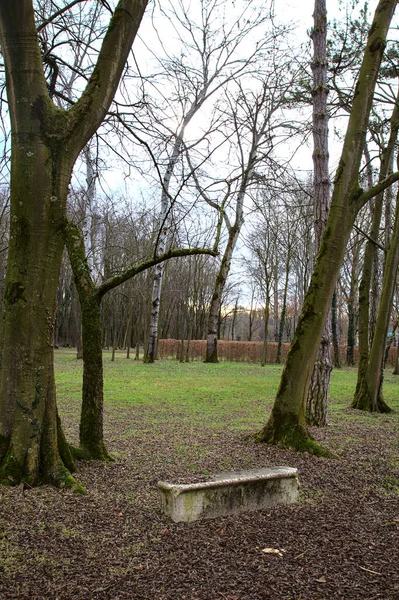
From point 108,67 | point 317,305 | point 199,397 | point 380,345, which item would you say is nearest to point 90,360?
point 108,67

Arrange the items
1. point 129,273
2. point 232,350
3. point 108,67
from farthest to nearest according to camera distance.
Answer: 1. point 232,350
2. point 129,273
3. point 108,67

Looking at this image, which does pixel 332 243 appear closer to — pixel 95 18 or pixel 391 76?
pixel 95 18

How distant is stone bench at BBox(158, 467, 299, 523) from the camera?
3.43m

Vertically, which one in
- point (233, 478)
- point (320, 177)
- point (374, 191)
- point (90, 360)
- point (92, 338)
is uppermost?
point (320, 177)

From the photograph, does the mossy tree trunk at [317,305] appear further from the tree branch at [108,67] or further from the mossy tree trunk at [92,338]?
the tree branch at [108,67]

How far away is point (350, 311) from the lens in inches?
1124

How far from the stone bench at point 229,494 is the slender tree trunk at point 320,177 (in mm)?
3535

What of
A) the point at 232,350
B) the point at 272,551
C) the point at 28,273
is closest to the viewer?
the point at 272,551

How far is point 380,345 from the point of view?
31.4 feet

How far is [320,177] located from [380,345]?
12.4ft

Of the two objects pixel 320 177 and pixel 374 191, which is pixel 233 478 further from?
pixel 320 177

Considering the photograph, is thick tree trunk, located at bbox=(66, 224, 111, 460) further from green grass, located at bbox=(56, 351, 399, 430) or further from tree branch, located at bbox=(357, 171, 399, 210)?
tree branch, located at bbox=(357, 171, 399, 210)

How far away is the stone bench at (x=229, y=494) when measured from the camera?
11.3 ft

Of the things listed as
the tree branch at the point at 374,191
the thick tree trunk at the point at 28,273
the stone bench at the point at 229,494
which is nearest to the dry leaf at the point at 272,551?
the stone bench at the point at 229,494
